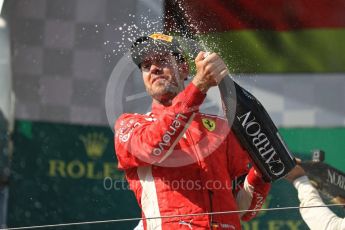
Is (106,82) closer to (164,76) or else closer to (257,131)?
(164,76)

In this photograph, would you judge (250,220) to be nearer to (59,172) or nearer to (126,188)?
(126,188)

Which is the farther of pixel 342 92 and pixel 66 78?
pixel 66 78

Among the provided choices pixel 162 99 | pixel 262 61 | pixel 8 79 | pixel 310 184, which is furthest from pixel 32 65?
pixel 310 184

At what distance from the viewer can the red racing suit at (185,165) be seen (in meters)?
1.67

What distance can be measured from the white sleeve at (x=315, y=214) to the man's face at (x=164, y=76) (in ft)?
1.15

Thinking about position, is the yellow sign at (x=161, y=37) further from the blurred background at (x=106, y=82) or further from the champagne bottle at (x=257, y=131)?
the champagne bottle at (x=257, y=131)

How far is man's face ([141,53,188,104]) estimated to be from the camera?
71.8 inches

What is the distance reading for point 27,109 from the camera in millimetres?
1889

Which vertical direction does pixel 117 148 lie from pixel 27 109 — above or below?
below

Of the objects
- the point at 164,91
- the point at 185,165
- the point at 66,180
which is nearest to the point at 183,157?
the point at 185,165

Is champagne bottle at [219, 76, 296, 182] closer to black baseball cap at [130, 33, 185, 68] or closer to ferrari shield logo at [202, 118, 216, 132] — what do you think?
ferrari shield logo at [202, 118, 216, 132]

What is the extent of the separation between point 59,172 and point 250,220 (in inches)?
17.8

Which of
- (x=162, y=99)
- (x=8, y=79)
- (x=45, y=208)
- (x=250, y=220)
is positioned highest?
(x=8, y=79)

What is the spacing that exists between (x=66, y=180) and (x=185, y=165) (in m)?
0.28
